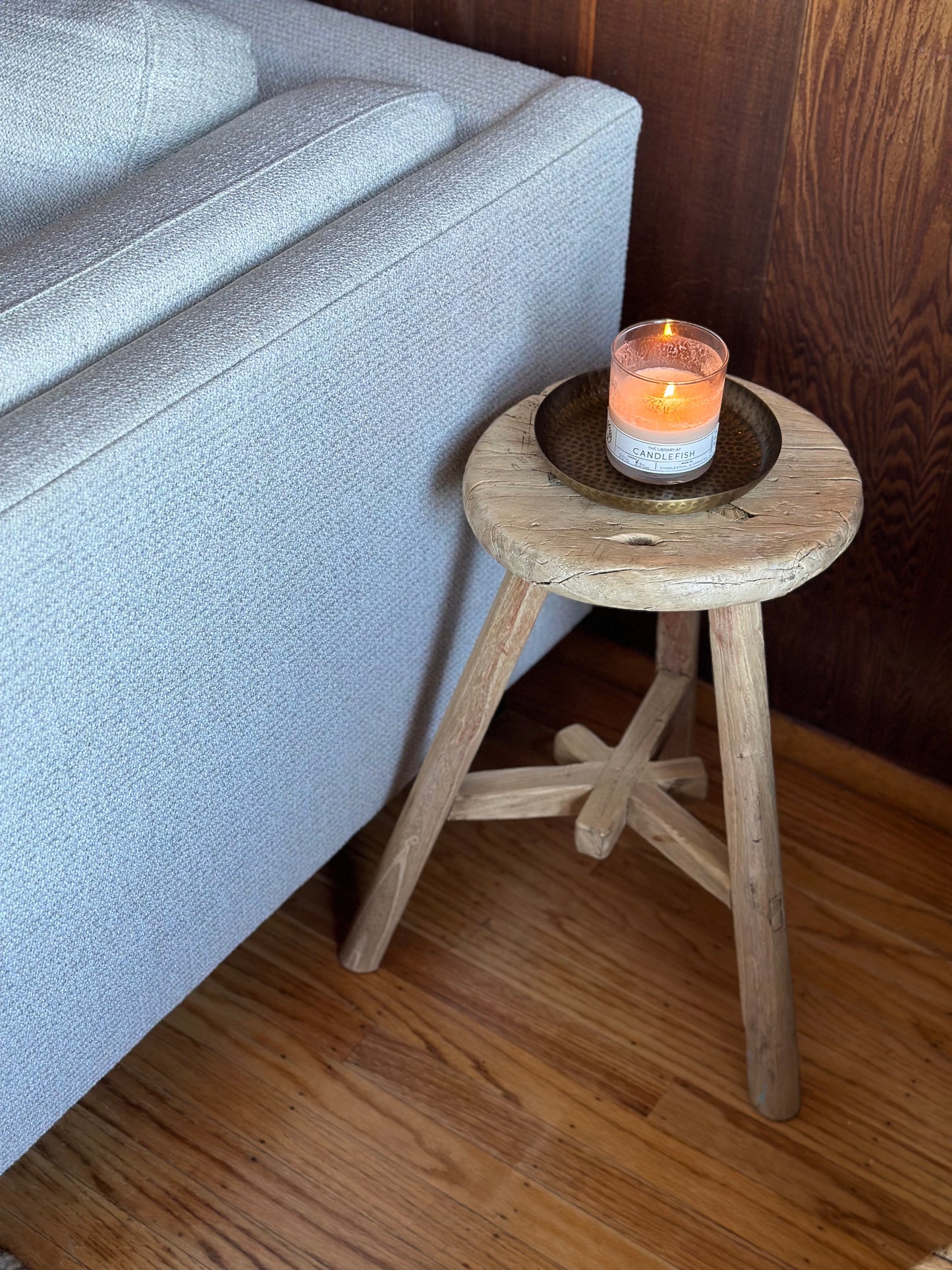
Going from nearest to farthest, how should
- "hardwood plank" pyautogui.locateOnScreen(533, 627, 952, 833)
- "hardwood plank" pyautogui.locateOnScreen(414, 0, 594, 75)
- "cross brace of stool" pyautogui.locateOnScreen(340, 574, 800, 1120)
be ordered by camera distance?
"cross brace of stool" pyautogui.locateOnScreen(340, 574, 800, 1120), "hardwood plank" pyautogui.locateOnScreen(414, 0, 594, 75), "hardwood plank" pyautogui.locateOnScreen(533, 627, 952, 833)

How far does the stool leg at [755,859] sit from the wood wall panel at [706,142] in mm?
417

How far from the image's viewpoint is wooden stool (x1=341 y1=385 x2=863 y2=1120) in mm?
843

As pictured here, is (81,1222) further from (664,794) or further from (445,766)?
(664,794)

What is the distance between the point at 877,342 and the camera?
1131mm

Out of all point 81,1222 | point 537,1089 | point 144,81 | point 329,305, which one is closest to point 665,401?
point 329,305

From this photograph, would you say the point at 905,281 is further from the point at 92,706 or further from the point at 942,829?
the point at 92,706

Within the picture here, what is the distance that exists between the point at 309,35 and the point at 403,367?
46 centimetres

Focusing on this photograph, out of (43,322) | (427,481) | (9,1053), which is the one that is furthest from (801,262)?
(9,1053)

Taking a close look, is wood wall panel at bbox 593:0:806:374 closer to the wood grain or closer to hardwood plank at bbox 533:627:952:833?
the wood grain

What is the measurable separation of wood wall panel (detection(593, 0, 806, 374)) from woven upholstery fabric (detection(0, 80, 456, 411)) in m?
0.22

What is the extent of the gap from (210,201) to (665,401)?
35 cm

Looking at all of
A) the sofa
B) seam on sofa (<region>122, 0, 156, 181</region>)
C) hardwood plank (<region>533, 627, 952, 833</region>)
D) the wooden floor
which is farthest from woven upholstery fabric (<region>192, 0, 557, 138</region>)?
the wooden floor

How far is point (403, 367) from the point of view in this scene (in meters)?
0.93

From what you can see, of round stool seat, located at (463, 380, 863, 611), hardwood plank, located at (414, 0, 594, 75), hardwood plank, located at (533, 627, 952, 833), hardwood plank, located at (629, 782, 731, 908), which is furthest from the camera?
hardwood plank, located at (533, 627, 952, 833)
